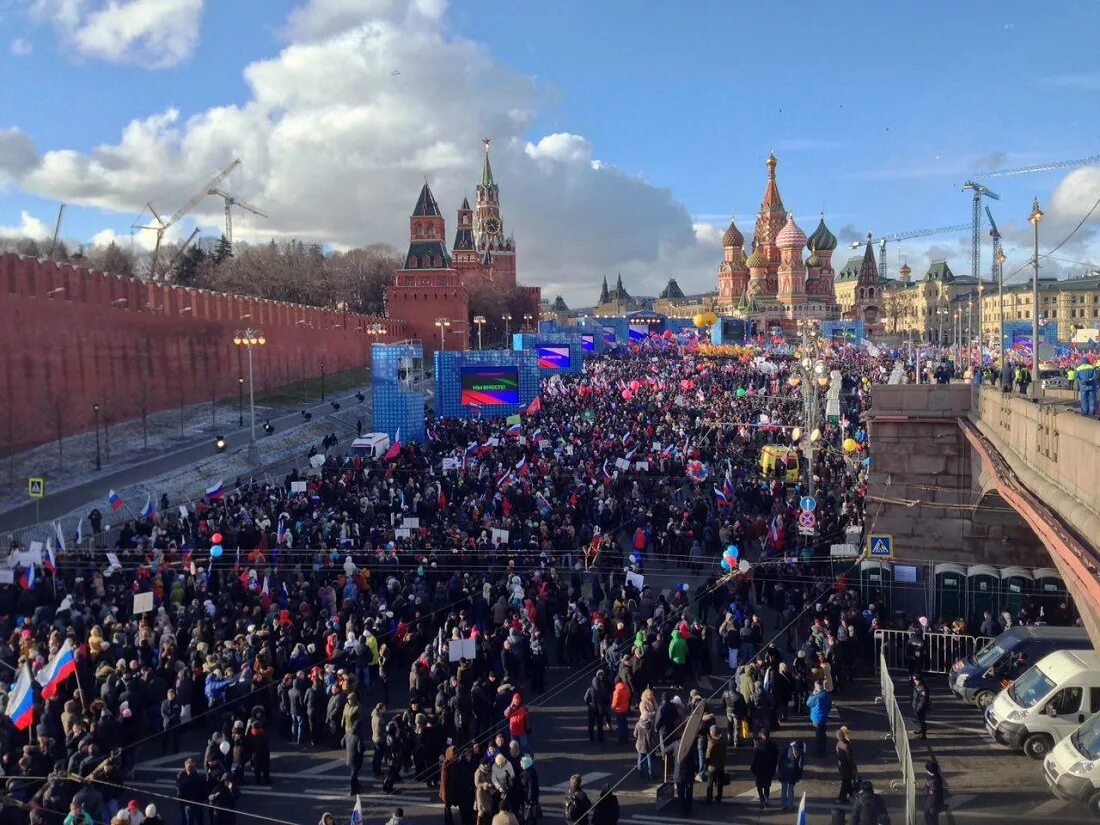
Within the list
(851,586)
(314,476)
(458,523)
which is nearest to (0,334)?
(314,476)

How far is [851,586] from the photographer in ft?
49.4

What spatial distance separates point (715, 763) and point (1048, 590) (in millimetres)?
7905

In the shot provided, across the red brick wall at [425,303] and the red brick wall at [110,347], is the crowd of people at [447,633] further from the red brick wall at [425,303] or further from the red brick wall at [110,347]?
the red brick wall at [425,303]

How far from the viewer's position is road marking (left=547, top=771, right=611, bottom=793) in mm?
9480

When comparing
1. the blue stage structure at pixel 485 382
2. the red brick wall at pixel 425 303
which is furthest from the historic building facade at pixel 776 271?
the blue stage structure at pixel 485 382

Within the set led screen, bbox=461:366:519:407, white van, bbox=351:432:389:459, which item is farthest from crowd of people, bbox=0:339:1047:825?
led screen, bbox=461:366:519:407

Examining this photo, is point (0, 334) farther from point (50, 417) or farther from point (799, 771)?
point (799, 771)

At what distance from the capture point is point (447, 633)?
12.3 metres

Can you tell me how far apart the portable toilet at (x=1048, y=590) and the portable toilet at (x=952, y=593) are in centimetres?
104

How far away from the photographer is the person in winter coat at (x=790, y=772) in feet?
29.0

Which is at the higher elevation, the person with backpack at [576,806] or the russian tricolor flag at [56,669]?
the russian tricolor flag at [56,669]

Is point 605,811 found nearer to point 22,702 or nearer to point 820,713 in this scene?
point 820,713

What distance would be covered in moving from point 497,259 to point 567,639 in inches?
4481

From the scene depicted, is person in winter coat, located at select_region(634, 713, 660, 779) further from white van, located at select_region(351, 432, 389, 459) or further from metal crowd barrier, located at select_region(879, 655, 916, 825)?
white van, located at select_region(351, 432, 389, 459)
